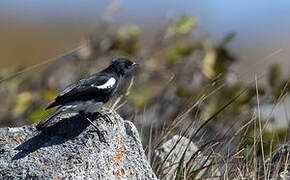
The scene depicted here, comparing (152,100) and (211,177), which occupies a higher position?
(152,100)

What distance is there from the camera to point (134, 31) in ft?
39.3

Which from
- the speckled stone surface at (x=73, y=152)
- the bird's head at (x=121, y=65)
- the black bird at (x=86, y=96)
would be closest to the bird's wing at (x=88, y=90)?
the black bird at (x=86, y=96)

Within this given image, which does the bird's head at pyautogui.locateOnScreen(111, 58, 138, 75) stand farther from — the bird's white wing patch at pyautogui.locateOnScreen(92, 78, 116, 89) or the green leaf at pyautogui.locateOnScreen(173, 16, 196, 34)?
the green leaf at pyautogui.locateOnScreen(173, 16, 196, 34)

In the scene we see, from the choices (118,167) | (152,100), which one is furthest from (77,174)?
(152,100)

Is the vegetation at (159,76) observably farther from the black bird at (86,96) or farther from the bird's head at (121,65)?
the black bird at (86,96)

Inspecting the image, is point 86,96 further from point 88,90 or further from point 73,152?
point 73,152

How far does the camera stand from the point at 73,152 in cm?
504

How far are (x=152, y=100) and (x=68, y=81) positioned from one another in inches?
63.5

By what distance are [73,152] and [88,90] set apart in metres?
0.94

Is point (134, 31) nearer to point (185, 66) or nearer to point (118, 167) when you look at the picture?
point (185, 66)

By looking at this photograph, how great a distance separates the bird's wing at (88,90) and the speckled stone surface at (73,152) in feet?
0.49

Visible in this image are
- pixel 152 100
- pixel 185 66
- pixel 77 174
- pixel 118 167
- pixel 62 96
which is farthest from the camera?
pixel 185 66

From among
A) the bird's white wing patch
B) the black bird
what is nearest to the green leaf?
the black bird

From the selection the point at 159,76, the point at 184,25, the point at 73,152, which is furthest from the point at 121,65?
Answer: the point at 159,76
